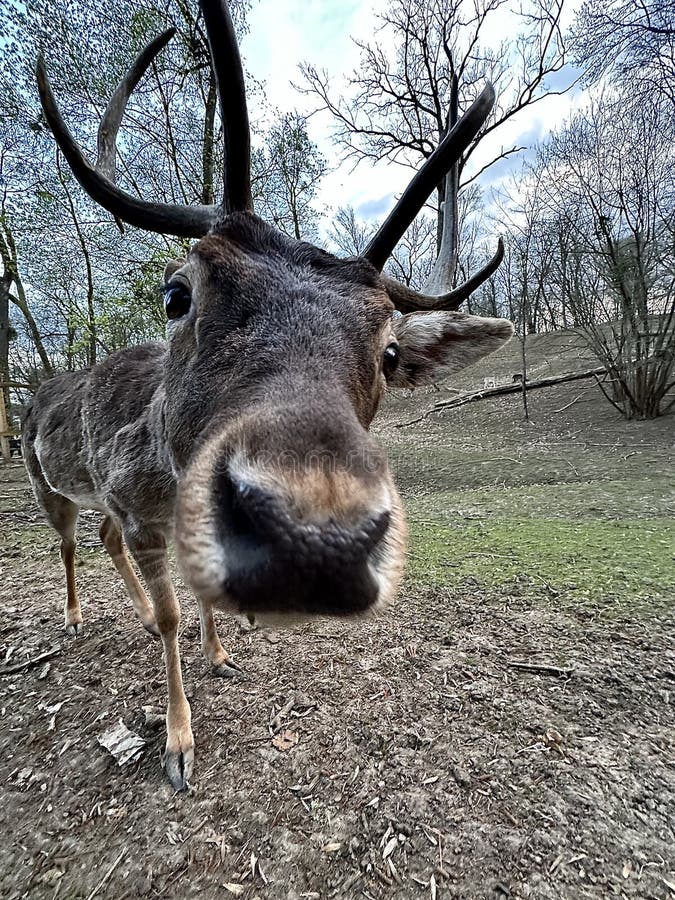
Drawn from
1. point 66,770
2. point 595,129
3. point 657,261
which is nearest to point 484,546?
point 66,770

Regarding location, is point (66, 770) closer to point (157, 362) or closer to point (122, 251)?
point (157, 362)

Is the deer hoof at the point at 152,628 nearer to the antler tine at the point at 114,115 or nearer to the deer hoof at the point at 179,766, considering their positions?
the deer hoof at the point at 179,766

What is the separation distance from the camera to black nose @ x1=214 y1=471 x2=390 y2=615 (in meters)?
0.98

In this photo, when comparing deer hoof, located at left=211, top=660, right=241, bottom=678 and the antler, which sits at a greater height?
the antler

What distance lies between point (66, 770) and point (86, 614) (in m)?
1.92

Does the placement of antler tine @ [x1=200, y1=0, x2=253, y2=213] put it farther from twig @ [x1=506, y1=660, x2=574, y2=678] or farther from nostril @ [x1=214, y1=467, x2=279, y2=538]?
twig @ [x1=506, y1=660, x2=574, y2=678]

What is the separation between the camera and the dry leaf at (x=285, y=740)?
2498 millimetres

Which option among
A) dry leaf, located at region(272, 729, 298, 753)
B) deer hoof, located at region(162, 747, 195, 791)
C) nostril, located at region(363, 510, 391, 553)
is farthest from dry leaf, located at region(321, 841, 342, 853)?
nostril, located at region(363, 510, 391, 553)

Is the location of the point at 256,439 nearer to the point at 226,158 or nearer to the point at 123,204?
the point at 226,158

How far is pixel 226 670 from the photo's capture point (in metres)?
3.20

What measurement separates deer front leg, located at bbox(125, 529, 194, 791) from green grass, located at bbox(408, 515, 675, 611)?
101 inches

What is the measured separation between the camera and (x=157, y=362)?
143 inches

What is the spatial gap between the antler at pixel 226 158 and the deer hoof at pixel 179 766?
3296 mm

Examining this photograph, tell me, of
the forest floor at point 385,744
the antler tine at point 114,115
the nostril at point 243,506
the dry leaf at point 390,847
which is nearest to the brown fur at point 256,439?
the nostril at point 243,506
